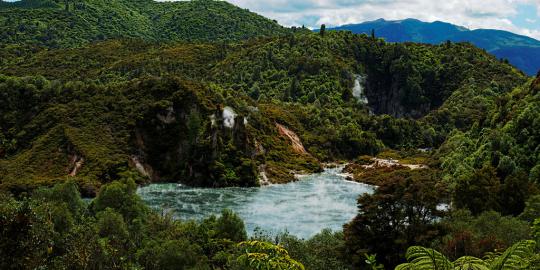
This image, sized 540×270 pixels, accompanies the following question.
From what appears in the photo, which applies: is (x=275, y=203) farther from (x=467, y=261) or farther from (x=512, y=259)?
(x=467, y=261)

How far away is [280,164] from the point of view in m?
119

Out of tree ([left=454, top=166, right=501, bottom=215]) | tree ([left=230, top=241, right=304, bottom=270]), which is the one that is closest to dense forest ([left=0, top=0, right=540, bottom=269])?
tree ([left=230, top=241, right=304, bottom=270])

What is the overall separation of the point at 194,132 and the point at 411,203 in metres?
69.5

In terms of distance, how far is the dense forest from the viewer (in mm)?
33969

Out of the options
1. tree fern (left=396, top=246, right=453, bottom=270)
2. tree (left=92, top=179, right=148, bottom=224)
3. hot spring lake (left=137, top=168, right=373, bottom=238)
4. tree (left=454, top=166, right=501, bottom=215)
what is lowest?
hot spring lake (left=137, top=168, right=373, bottom=238)

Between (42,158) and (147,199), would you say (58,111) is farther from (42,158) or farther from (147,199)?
(147,199)

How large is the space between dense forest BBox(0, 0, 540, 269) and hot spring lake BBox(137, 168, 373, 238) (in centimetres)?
454

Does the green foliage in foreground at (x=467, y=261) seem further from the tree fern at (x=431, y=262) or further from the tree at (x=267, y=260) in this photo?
the tree at (x=267, y=260)

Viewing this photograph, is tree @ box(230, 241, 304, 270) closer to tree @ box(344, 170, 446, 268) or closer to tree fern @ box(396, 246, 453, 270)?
tree fern @ box(396, 246, 453, 270)

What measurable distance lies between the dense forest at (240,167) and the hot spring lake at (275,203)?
4.54 metres

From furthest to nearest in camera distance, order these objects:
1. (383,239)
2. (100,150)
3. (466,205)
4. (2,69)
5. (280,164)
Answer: (2,69) → (280,164) → (100,150) → (466,205) → (383,239)

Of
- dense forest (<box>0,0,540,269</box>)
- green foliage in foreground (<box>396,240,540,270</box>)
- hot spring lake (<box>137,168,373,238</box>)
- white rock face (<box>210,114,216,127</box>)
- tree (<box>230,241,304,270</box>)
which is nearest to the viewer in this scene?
tree (<box>230,241,304,270</box>)

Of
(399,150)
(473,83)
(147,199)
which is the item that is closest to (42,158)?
(147,199)

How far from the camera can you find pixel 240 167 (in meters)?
104
